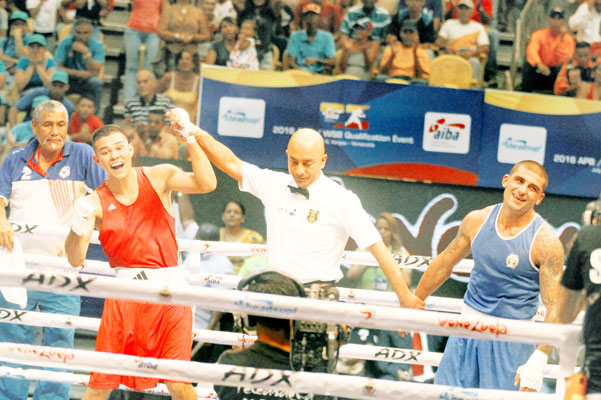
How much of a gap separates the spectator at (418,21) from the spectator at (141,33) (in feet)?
8.45

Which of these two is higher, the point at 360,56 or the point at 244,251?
the point at 360,56

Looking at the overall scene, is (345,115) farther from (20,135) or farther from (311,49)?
(20,135)

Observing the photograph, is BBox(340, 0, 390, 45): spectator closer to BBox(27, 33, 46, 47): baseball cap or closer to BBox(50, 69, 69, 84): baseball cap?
BBox(50, 69, 69, 84): baseball cap

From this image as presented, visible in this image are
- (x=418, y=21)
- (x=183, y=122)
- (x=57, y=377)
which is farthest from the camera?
(x=418, y=21)

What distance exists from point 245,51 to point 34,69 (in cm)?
224

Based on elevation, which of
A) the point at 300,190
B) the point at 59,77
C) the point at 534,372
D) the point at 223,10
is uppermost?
the point at 223,10

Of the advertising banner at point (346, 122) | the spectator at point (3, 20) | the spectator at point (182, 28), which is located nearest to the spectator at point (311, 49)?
the advertising banner at point (346, 122)

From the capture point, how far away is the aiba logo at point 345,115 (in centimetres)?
802

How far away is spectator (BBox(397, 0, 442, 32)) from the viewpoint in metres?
8.91

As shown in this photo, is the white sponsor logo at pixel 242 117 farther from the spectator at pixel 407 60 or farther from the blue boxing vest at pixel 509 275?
the blue boxing vest at pixel 509 275

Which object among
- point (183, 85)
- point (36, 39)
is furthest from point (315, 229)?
point (36, 39)

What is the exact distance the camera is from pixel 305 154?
3.86m

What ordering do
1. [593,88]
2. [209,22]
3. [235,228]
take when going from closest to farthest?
[235,228] < [593,88] < [209,22]

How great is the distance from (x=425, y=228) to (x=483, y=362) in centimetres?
393
